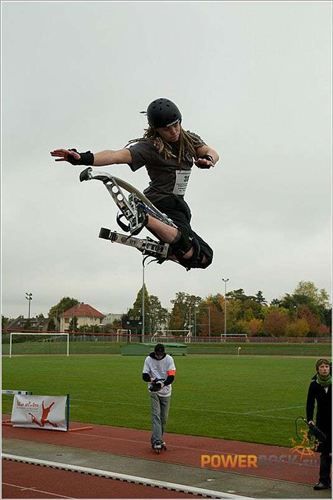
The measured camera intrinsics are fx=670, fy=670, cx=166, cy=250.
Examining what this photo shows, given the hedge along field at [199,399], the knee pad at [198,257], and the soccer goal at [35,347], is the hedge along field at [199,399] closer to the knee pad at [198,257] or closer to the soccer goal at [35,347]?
the knee pad at [198,257]

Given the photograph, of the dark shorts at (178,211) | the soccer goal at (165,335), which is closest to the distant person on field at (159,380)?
the dark shorts at (178,211)

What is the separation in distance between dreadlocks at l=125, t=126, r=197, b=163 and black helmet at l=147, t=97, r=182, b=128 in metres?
0.13

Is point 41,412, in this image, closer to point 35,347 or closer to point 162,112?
point 162,112

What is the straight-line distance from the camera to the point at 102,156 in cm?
424

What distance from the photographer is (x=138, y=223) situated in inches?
171

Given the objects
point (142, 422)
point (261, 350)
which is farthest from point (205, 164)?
point (261, 350)

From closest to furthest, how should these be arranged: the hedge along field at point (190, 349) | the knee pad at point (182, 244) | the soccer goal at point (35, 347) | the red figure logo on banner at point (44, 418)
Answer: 1. the knee pad at point (182, 244)
2. the red figure logo on banner at point (44, 418)
3. the hedge along field at point (190, 349)
4. the soccer goal at point (35, 347)

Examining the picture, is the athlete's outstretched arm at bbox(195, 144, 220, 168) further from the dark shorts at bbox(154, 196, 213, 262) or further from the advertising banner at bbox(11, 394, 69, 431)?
the advertising banner at bbox(11, 394, 69, 431)

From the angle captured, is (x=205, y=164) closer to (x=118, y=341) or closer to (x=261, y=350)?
(x=261, y=350)

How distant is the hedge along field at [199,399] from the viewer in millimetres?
19188

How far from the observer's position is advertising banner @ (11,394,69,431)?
62.5 feet

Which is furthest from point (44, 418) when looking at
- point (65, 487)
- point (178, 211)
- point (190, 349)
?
point (190, 349)

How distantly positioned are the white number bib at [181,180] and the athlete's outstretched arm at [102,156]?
430mm

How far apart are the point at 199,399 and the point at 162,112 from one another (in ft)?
74.2
